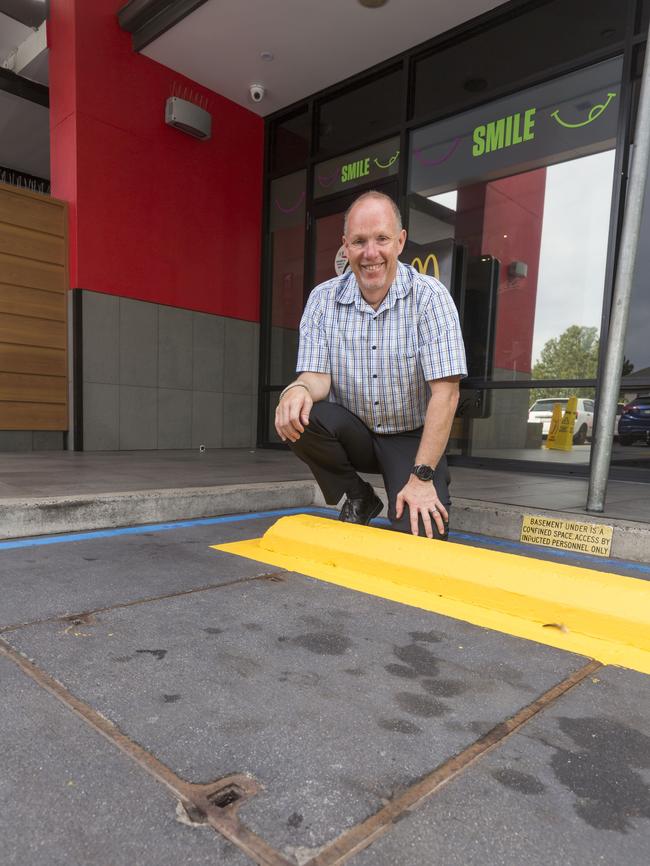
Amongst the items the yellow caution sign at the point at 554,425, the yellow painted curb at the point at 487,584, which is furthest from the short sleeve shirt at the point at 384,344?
the yellow caution sign at the point at 554,425

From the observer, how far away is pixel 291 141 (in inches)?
288

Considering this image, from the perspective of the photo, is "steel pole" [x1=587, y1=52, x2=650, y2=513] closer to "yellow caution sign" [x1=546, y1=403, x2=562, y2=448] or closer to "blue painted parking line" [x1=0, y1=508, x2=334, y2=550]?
"blue painted parking line" [x1=0, y1=508, x2=334, y2=550]

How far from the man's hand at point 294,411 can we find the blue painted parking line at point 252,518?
→ 3.59ft

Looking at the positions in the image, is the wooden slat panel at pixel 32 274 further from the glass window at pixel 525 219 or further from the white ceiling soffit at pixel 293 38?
the glass window at pixel 525 219

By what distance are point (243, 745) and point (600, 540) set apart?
225 centimetres

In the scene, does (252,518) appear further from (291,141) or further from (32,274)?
(291,141)

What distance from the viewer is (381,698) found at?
1273mm

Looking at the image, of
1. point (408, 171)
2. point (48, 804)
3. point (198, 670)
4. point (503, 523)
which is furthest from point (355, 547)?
point (408, 171)

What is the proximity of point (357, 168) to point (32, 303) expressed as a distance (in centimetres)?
381

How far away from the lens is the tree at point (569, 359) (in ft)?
16.5

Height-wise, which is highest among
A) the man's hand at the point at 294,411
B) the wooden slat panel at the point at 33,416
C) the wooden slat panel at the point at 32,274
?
the wooden slat panel at the point at 32,274

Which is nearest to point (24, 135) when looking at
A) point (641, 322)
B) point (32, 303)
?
point (32, 303)

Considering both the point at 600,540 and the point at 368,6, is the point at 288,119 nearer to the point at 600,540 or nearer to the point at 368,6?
the point at 368,6

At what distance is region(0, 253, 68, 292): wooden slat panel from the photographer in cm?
558
